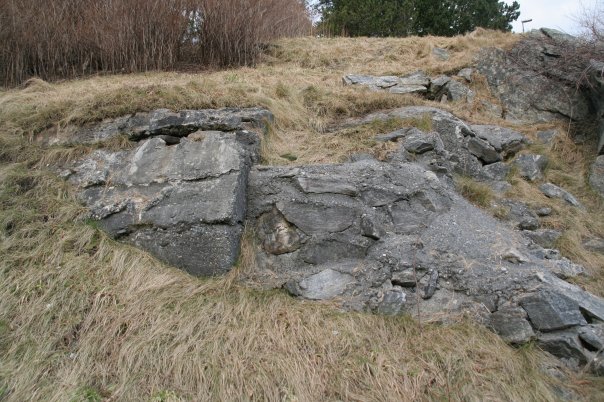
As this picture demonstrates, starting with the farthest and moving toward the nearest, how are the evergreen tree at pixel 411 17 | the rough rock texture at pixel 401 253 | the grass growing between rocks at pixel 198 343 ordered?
the evergreen tree at pixel 411 17 → the rough rock texture at pixel 401 253 → the grass growing between rocks at pixel 198 343

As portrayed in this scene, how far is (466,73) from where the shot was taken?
23.2 feet

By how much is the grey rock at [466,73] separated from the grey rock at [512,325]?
470 cm

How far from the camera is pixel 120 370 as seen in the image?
3.07 meters

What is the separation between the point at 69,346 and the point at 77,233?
3.59ft

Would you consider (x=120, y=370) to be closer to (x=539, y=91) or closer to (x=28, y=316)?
(x=28, y=316)

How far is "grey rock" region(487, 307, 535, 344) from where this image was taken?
3232 millimetres

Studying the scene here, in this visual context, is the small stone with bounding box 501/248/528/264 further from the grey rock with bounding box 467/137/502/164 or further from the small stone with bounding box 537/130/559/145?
the small stone with bounding box 537/130/559/145

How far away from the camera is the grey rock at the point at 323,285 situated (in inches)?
144

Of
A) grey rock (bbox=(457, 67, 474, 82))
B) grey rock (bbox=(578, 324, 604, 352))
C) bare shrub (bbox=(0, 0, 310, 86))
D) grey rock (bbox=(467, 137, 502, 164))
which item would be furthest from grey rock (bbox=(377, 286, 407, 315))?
bare shrub (bbox=(0, 0, 310, 86))

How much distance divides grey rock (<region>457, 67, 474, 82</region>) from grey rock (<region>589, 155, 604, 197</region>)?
2227 millimetres

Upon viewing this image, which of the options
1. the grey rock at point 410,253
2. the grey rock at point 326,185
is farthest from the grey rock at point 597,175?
Answer: the grey rock at point 326,185

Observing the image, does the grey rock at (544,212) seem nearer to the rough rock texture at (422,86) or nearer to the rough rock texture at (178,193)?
the rough rock texture at (422,86)

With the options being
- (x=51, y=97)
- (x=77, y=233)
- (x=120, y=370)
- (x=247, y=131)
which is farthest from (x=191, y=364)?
(x=51, y=97)

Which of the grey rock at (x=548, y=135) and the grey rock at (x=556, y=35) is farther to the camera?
the grey rock at (x=556, y=35)
